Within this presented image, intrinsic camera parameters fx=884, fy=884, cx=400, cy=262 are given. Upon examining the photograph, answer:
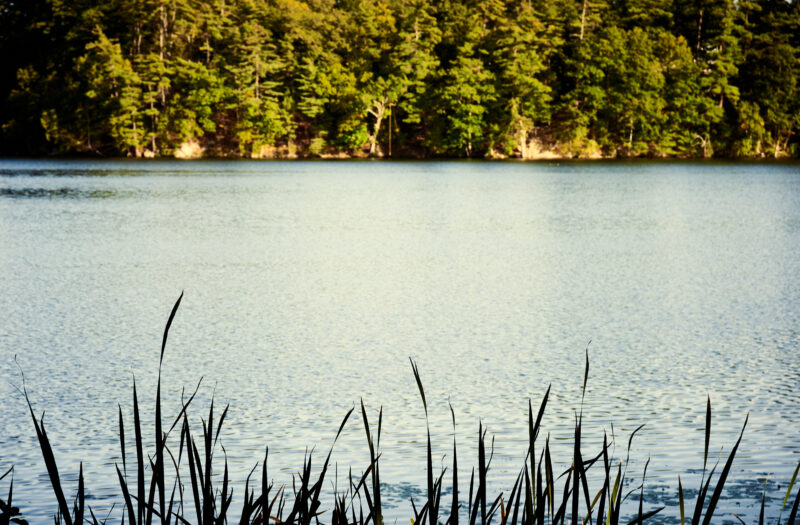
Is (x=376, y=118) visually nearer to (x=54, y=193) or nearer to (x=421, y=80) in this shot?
(x=421, y=80)

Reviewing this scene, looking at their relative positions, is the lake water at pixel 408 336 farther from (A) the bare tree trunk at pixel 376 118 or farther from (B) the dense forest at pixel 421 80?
(A) the bare tree trunk at pixel 376 118

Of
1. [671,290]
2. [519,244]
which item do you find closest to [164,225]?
[519,244]

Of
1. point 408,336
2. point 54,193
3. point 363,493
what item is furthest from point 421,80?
point 363,493

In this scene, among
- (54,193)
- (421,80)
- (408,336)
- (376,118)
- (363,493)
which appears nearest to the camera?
(363,493)

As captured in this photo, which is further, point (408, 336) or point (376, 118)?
point (376, 118)

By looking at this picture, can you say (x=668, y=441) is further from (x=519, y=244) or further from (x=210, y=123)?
(x=210, y=123)

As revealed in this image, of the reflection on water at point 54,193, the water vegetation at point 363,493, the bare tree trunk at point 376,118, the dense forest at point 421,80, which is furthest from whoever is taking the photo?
the bare tree trunk at point 376,118

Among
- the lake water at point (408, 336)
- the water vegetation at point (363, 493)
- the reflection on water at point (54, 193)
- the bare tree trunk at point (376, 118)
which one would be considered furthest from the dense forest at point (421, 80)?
the water vegetation at point (363, 493)

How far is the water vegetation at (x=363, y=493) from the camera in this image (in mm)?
1573

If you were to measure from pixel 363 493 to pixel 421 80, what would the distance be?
48.7 metres

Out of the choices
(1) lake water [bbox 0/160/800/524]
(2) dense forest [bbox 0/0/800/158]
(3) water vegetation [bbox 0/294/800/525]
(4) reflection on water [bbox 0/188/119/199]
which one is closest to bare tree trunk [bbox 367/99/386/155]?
(2) dense forest [bbox 0/0/800/158]

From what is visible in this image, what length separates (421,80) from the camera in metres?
50.7

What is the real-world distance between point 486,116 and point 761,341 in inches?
1764

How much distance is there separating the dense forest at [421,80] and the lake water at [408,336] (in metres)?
35.2
